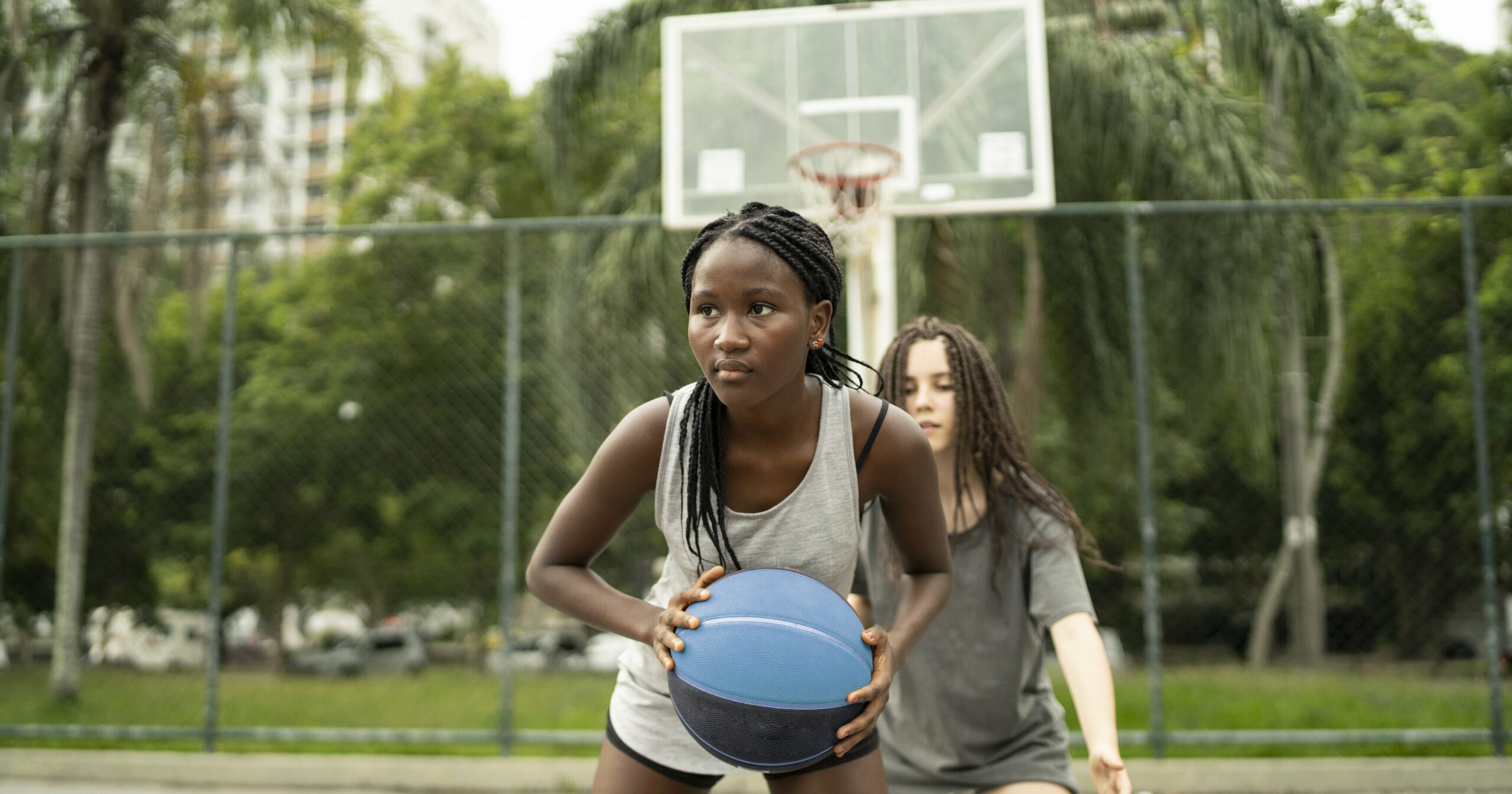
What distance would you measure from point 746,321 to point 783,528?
41cm

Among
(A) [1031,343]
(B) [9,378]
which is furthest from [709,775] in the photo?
(A) [1031,343]

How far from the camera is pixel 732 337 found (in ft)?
5.82

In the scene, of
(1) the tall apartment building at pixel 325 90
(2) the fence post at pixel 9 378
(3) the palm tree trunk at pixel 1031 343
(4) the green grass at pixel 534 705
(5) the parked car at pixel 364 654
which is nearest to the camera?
(4) the green grass at pixel 534 705

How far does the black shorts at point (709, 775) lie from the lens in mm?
1977

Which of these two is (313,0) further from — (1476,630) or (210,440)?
(1476,630)

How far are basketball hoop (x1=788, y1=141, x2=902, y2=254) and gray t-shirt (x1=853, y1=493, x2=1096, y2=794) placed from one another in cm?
356

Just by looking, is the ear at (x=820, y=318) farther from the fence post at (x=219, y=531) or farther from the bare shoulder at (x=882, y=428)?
the fence post at (x=219, y=531)

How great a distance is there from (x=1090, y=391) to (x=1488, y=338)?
3.35 metres

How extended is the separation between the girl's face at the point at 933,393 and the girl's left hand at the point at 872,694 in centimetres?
77

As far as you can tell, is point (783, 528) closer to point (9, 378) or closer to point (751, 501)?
point (751, 501)

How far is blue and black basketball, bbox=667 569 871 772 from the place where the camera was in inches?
71.5

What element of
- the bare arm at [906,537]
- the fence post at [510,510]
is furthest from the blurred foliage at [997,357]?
the bare arm at [906,537]

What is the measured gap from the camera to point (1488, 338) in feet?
30.2

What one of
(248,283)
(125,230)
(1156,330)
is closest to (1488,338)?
(1156,330)
